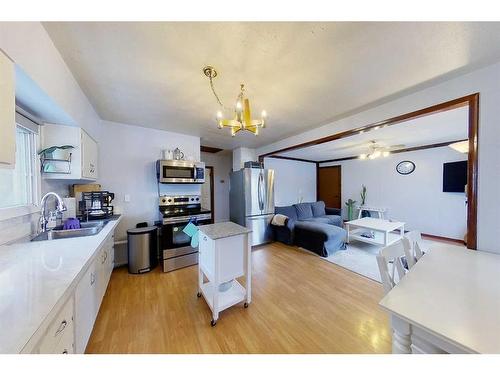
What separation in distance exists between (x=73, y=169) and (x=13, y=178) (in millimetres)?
402

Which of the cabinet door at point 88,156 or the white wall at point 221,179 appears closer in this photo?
the cabinet door at point 88,156

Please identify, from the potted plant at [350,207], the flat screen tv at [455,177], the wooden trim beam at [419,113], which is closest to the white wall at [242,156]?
the wooden trim beam at [419,113]

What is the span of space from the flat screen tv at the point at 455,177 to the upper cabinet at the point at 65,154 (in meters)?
6.78

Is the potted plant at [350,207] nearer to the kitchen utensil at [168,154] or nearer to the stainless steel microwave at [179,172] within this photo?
the stainless steel microwave at [179,172]

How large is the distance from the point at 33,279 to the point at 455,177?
21.5 feet

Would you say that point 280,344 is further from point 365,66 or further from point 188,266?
point 365,66

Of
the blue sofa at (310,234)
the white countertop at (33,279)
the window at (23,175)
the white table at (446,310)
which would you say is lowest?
the blue sofa at (310,234)

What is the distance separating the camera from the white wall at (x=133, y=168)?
289cm

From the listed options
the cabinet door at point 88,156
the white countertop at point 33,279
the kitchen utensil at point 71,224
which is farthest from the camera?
the cabinet door at point 88,156

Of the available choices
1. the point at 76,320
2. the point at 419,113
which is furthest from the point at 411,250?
the point at 76,320

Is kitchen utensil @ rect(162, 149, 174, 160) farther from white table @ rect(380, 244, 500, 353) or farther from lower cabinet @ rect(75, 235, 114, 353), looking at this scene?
white table @ rect(380, 244, 500, 353)

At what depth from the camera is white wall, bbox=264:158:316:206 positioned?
18.4 feet

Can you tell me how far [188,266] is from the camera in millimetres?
2883

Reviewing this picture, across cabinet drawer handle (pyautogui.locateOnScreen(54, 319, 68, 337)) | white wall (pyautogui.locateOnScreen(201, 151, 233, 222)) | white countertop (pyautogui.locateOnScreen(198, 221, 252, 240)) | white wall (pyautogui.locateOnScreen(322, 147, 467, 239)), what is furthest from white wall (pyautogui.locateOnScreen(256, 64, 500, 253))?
white wall (pyautogui.locateOnScreen(201, 151, 233, 222))
